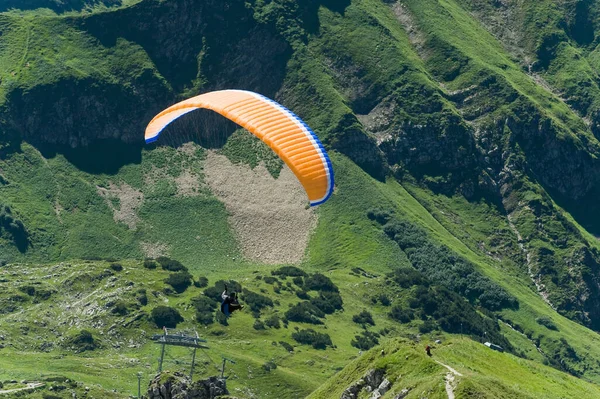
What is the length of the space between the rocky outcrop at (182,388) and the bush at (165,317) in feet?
286

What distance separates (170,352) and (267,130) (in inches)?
3382

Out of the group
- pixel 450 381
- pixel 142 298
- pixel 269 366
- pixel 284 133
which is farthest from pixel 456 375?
pixel 142 298

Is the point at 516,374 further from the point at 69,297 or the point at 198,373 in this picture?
the point at 69,297

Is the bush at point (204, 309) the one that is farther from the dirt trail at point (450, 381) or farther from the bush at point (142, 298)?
the dirt trail at point (450, 381)

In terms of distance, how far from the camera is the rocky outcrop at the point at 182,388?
9644cm

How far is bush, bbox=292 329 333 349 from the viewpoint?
191125 mm

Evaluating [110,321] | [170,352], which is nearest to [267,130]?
[170,352]

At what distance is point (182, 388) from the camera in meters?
96.6

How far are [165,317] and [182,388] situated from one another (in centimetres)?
9210

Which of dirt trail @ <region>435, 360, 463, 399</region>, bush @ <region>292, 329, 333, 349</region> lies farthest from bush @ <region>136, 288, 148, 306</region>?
dirt trail @ <region>435, 360, 463, 399</region>

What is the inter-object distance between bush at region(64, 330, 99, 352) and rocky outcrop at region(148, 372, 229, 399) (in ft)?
269

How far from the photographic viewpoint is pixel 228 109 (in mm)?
95875

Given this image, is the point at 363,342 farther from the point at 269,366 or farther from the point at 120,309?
the point at 120,309

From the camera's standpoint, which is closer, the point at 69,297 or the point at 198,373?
the point at 198,373
